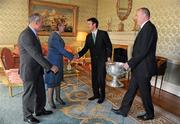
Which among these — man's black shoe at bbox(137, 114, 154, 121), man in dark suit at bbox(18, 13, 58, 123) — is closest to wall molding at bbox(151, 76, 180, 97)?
man's black shoe at bbox(137, 114, 154, 121)

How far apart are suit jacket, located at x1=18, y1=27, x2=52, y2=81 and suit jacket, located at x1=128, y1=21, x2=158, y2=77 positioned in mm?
1290

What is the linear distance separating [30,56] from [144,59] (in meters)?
1.66

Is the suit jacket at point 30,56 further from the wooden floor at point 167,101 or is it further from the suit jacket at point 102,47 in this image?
the wooden floor at point 167,101

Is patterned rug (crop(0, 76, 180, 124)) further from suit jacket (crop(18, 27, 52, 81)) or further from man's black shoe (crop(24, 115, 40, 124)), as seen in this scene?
suit jacket (crop(18, 27, 52, 81))

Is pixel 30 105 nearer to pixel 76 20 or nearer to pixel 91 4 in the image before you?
pixel 76 20

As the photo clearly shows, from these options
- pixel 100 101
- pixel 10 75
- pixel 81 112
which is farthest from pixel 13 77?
pixel 100 101

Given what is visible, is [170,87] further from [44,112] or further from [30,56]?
[30,56]

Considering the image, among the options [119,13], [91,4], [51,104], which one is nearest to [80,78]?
[51,104]

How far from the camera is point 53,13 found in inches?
285

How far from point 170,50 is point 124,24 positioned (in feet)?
7.28

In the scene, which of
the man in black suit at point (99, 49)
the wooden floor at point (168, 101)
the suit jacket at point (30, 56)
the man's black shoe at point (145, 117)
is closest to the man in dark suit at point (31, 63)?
the suit jacket at point (30, 56)

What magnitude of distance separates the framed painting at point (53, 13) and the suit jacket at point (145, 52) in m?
4.56

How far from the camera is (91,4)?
8.08 metres

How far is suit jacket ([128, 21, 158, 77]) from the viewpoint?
2.64m
